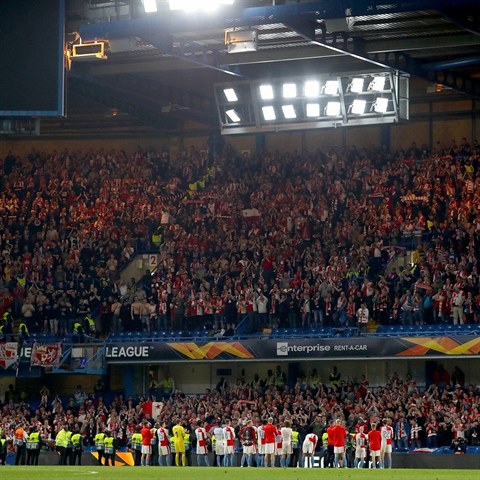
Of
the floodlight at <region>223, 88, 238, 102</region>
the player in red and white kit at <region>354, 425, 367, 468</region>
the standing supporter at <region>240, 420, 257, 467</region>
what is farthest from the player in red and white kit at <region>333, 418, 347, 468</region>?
the floodlight at <region>223, 88, 238, 102</region>

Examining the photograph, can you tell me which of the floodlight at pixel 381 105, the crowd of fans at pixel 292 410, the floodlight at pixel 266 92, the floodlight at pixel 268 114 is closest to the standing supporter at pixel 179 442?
the crowd of fans at pixel 292 410

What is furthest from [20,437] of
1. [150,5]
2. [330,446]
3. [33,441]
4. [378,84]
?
[378,84]

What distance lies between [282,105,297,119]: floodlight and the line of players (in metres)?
11.2

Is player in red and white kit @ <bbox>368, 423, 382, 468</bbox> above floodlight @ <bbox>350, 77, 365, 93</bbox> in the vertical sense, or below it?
below

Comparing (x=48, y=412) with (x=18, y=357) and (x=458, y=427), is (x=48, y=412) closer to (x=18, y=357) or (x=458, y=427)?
(x=18, y=357)

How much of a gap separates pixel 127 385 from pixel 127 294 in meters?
3.48

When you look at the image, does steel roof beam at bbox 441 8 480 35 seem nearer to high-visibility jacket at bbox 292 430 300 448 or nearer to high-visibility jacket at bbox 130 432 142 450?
high-visibility jacket at bbox 292 430 300 448

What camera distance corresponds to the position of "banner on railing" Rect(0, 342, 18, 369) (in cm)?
4842

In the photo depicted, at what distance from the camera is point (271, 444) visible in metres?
39.7

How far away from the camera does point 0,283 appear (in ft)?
170

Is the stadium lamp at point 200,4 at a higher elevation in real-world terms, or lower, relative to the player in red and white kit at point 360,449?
higher

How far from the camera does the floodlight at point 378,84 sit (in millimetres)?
43875

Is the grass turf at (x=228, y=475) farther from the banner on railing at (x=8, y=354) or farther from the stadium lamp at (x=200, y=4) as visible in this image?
the banner on railing at (x=8, y=354)

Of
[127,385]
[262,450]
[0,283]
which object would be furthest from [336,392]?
[0,283]
